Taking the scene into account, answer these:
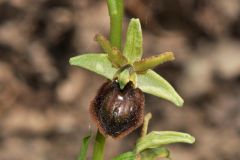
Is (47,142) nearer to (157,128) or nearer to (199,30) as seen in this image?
(157,128)

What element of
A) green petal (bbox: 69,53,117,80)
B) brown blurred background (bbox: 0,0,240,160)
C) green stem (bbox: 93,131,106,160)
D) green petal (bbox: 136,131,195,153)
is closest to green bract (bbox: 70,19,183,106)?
green petal (bbox: 69,53,117,80)

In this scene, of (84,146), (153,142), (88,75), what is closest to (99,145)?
(84,146)

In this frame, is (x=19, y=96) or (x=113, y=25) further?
(x=19, y=96)

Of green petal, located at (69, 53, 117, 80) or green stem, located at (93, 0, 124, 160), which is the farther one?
green petal, located at (69, 53, 117, 80)

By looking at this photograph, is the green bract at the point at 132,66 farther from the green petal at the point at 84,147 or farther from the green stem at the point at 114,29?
the green petal at the point at 84,147

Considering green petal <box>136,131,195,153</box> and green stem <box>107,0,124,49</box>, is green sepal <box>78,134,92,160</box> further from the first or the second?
green stem <box>107,0,124,49</box>

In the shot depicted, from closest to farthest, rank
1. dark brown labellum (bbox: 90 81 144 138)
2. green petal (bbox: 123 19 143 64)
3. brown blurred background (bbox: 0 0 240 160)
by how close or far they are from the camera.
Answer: dark brown labellum (bbox: 90 81 144 138) < green petal (bbox: 123 19 143 64) < brown blurred background (bbox: 0 0 240 160)

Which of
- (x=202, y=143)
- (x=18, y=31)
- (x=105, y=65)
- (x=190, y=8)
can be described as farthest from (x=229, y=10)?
(x=105, y=65)
